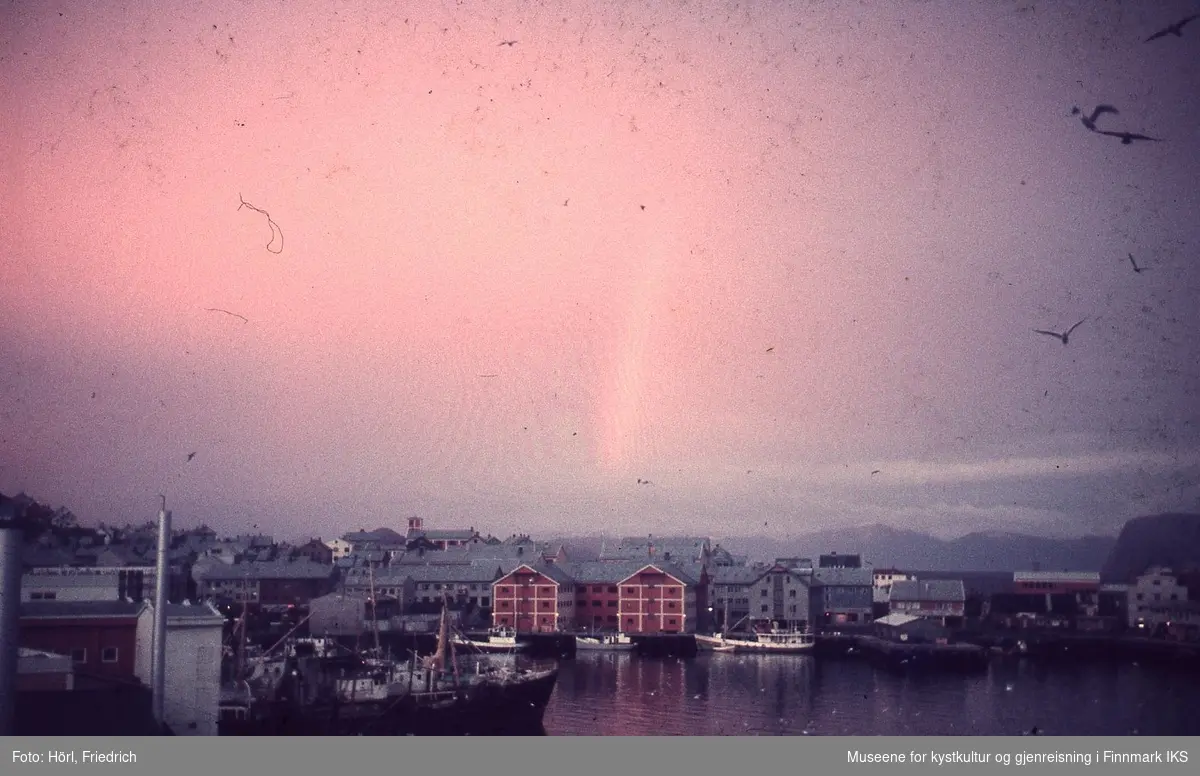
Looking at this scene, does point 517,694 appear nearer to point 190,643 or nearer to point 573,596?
point 190,643

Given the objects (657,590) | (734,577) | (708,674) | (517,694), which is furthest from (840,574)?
(517,694)

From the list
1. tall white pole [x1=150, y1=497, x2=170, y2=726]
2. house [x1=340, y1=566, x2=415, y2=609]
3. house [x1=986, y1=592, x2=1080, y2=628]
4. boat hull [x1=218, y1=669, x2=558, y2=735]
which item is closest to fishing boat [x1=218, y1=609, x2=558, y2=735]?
boat hull [x1=218, y1=669, x2=558, y2=735]

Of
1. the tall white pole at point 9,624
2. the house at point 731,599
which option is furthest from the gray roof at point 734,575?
the tall white pole at point 9,624

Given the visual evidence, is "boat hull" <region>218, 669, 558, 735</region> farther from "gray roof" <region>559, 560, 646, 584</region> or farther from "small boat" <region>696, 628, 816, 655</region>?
"gray roof" <region>559, 560, 646, 584</region>

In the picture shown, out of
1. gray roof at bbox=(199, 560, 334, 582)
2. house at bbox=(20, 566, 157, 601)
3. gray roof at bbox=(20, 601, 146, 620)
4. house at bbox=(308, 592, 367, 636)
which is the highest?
house at bbox=(20, 566, 157, 601)

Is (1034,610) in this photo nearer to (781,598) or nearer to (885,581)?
(885,581)
